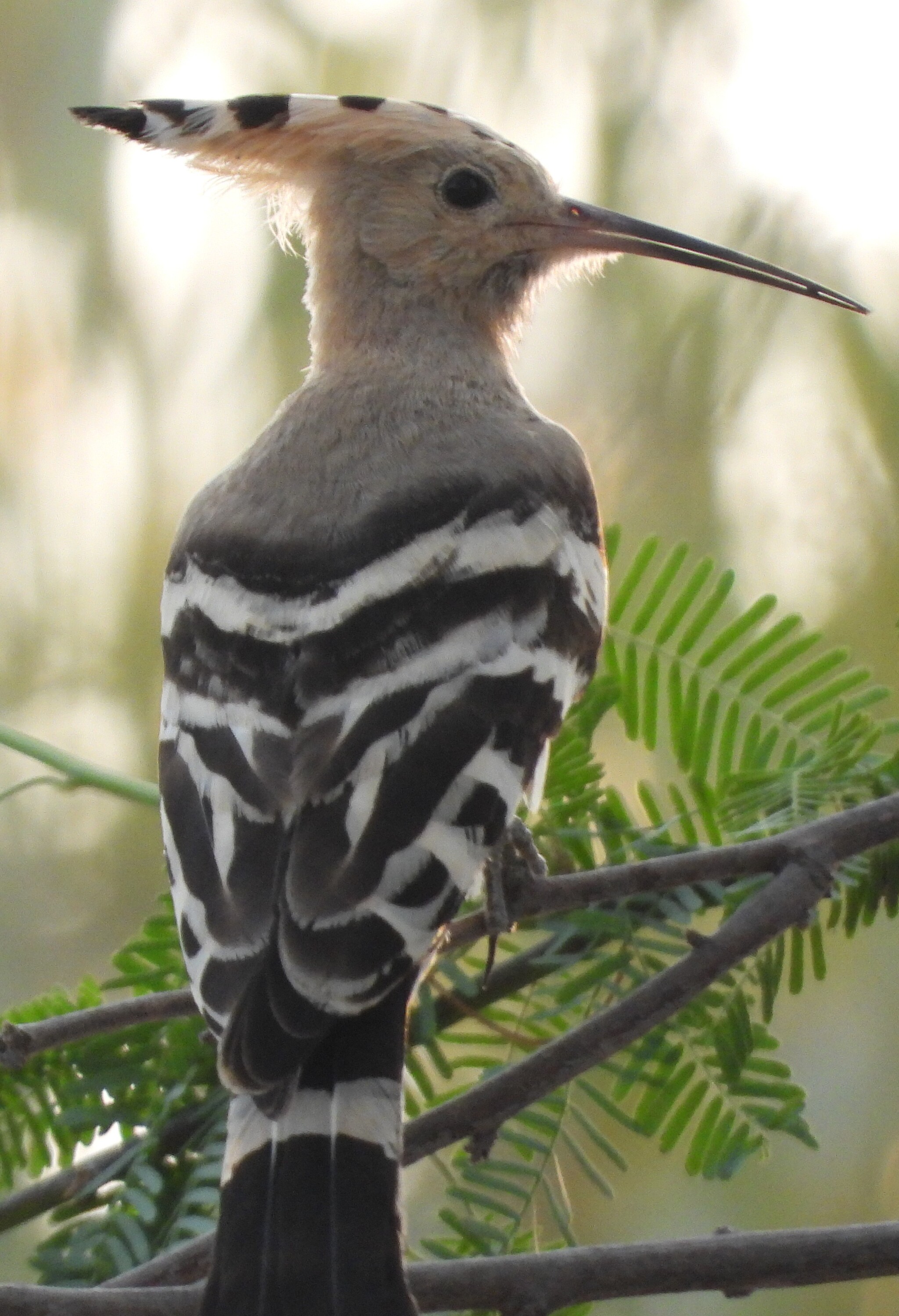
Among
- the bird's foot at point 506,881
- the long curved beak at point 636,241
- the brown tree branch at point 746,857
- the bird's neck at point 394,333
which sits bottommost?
the bird's foot at point 506,881

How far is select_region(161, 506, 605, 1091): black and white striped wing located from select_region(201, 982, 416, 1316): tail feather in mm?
23

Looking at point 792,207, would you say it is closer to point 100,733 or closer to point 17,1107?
point 100,733

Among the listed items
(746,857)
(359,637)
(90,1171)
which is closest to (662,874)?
(746,857)

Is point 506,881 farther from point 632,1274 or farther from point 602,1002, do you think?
point 632,1274

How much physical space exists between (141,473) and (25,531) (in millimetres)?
142

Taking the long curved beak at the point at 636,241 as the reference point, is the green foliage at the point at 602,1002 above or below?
below

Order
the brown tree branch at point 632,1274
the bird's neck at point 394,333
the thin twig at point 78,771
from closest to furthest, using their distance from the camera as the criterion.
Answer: the brown tree branch at point 632,1274
the thin twig at point 78,771
the bird's neck at point 394,333

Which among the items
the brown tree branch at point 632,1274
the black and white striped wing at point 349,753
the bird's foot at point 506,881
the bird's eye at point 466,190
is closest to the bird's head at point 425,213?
the bird's eye at point 466,190

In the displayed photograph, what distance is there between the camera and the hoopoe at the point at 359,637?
0.55 meters

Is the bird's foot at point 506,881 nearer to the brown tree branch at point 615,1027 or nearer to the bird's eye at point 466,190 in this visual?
the brown tree branch at point 615,1027

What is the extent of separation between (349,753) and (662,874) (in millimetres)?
134

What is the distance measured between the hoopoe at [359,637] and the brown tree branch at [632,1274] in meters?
0.03

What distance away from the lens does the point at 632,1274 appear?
51 centimetres

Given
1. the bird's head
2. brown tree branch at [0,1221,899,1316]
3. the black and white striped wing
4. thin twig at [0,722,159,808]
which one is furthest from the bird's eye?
brown tree branch at [0,1221,899,1316]
